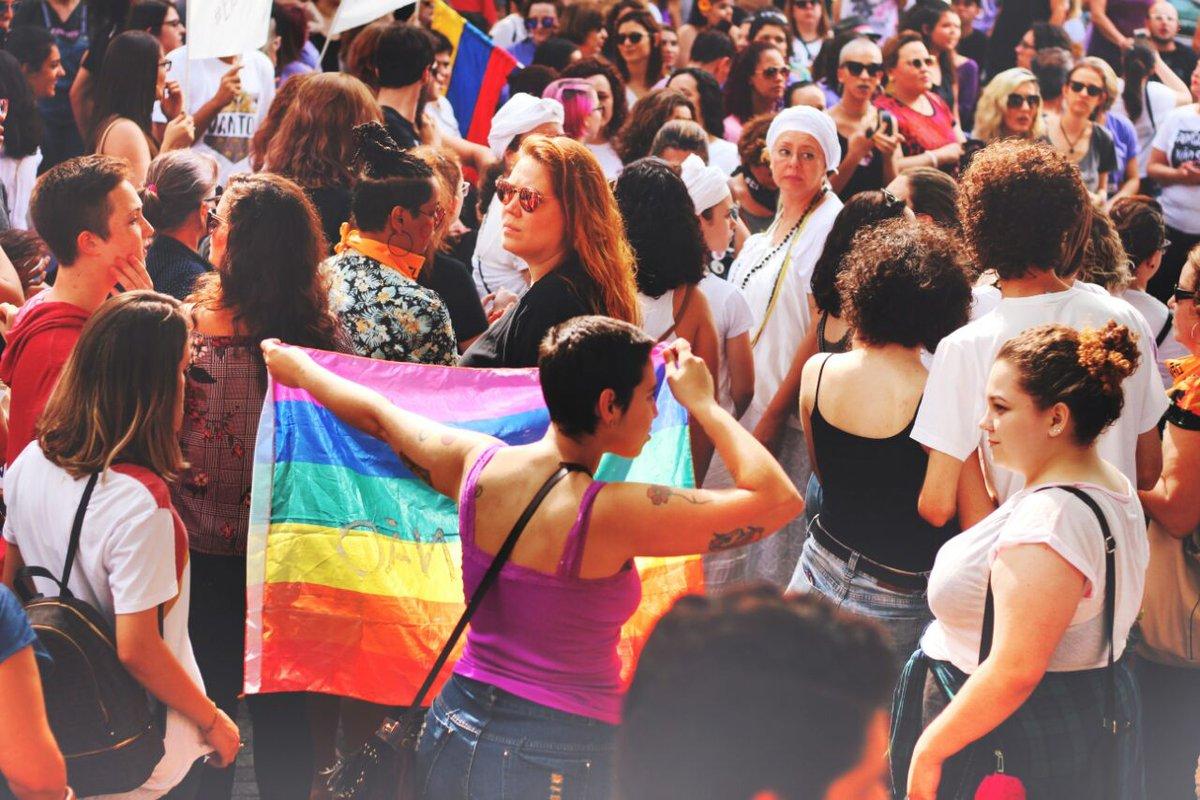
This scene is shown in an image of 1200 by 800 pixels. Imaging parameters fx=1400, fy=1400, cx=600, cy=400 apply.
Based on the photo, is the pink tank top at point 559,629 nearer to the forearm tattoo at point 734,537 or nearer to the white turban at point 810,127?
the forearm tattoo at point 734,537

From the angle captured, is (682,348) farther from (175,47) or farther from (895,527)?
(175,47)

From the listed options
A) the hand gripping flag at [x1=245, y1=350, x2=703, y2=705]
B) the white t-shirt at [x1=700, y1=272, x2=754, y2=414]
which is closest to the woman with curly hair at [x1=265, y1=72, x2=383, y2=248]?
the white t-shirt at [x1=700, y1=272, x2=754, y2=414]

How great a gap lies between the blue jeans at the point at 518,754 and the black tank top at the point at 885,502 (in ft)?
4.22

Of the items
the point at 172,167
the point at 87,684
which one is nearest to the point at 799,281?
the point at 172,167

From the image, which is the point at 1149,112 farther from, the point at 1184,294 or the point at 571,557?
the point at 571,557

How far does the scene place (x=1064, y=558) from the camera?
2.77 m

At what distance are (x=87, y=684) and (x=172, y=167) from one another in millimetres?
2314

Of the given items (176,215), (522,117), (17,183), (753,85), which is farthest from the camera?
(753,85)

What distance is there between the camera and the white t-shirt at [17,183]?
21.3ft

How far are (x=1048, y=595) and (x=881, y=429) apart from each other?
1.01 metres

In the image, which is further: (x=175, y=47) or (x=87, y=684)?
(x=175, y=47)

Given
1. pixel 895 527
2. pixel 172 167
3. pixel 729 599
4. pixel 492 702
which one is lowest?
pixel 895 527

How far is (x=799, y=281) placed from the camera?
5215 mm

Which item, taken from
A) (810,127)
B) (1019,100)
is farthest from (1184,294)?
(1019,100)
